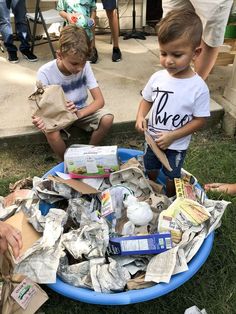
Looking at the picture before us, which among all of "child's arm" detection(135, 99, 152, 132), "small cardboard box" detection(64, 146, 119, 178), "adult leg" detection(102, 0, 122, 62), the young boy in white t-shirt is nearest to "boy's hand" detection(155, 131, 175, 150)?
the young boy in white t-shirt

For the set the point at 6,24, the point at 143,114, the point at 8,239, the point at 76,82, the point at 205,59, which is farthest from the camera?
the point at 6,24

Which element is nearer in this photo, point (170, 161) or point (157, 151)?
point (157, 151)

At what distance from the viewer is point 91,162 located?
2.05m

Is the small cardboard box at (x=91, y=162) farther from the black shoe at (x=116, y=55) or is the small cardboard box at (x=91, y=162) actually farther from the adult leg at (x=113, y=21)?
the adult leg at (x=113, y=21)

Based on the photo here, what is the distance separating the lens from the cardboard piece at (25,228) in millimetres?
1687

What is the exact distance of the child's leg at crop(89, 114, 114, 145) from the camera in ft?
7.83

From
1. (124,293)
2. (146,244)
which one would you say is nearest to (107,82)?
(146,244)

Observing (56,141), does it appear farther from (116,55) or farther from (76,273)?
(116,55)

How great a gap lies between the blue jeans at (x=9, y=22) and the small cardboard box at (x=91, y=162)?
1932 mm

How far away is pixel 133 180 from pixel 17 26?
7.69ft

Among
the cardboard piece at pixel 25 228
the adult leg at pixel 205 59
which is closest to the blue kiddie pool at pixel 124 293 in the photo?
the cardboard piece at pixel 25 228

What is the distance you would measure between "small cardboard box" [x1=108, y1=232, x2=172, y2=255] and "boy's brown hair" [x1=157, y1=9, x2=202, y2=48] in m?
0.87

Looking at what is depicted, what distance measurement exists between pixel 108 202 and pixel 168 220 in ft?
1.10

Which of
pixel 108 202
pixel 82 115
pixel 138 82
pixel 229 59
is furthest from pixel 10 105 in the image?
pixel 229 59
